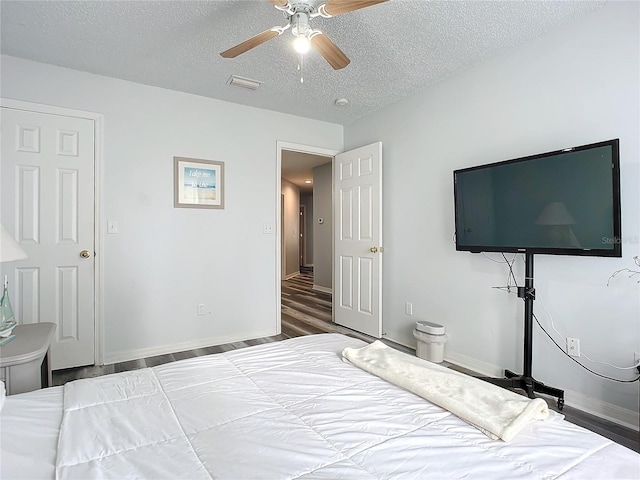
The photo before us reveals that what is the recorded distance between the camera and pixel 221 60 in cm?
273

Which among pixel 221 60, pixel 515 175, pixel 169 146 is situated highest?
pixel 221 60

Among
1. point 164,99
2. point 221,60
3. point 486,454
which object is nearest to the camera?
point 486,454

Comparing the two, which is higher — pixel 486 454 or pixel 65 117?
pixel 65 117

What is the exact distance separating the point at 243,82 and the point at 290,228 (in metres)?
6.13

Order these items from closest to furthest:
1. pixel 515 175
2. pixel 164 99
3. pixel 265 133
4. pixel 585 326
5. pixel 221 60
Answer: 1. pixel 585 326
2. pixel 515 175
3. pixel 221 60
4. pixel 164 99
5. pixel 265 133

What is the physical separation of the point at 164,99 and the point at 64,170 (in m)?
1.07

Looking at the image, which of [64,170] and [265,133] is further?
[265,133]

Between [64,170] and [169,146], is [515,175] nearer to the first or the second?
[169,146]

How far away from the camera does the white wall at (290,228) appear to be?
873cm

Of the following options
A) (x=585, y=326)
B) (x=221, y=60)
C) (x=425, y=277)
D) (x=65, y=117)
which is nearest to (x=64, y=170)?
(x=65, y=117)

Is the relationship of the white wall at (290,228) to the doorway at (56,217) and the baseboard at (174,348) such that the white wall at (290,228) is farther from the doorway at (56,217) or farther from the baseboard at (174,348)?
the doorway at (56,217)

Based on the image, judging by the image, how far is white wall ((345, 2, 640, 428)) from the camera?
204 centimetres

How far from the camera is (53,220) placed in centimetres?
284

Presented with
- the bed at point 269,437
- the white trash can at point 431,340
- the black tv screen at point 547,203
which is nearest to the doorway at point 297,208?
the white trash can at point 431,340
